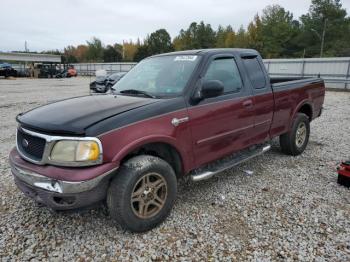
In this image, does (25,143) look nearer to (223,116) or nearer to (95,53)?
(223,116)

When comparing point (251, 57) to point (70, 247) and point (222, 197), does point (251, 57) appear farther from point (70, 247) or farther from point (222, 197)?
point (70, 247)

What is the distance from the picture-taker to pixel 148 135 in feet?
9.14

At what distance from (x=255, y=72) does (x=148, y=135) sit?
2317 mm

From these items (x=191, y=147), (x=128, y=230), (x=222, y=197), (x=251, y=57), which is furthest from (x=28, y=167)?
(x=251, y=57)

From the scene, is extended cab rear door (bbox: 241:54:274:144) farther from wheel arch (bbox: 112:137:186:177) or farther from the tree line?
the tree line

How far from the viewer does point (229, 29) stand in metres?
73.8

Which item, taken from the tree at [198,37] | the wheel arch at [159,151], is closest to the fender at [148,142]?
the wheel arch at [159,151]

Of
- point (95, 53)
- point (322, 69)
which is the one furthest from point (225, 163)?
point (95, 53)

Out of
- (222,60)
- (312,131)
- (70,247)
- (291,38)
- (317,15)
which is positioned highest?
(317,15)

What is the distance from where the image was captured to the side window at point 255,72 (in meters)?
4.16

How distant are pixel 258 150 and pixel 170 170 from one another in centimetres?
186

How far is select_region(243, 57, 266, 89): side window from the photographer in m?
4.16

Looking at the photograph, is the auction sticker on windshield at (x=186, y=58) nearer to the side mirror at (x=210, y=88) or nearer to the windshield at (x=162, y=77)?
the windshield at (x=162, y=77)

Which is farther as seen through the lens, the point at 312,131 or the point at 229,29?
the point at 229,29
